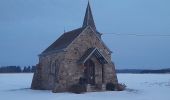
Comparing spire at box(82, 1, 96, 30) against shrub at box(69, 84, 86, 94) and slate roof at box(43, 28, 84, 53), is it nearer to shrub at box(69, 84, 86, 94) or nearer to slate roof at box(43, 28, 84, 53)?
slate roof at box(43, 28, 84, 53)

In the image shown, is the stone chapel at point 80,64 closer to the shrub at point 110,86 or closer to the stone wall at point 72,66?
the stone wall at point 72,66

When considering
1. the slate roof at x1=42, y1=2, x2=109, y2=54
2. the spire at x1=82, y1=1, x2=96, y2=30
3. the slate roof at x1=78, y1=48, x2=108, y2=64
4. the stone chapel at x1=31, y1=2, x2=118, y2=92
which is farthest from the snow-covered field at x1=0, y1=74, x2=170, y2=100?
the spire at x1=82, y1=1, x2=96, y2=30

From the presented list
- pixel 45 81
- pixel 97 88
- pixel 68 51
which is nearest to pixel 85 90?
pixel 97 88

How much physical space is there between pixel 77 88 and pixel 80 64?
8.67 feet

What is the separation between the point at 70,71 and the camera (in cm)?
3112

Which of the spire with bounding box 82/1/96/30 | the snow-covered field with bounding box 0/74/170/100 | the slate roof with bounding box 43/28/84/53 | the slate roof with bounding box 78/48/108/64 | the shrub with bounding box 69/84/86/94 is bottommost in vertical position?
the snow-covered field with bounding box 0/74/170/100

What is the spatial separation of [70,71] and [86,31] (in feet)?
14.0

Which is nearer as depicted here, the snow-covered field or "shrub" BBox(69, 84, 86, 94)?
the snow-covered field

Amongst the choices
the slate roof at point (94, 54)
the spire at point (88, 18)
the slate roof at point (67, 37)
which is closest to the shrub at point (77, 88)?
the slate roof at point (94, 54)

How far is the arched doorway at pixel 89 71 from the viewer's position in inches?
1266

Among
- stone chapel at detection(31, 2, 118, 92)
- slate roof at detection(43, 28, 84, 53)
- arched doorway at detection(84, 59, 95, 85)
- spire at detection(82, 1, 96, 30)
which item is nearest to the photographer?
stone chapel at detection(31, 2, 118, 92)

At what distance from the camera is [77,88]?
30203 mm

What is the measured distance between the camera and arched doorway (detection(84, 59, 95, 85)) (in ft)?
105

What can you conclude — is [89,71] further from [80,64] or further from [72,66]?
[72,66]
